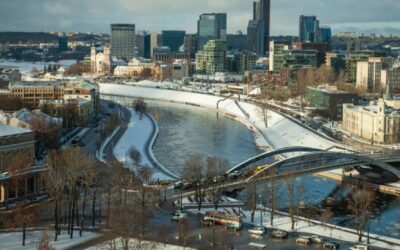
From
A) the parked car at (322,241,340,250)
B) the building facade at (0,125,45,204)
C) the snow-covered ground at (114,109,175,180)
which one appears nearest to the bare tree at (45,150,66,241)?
the building facade at (0,125,45,204)

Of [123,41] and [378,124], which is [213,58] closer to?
[123,41]

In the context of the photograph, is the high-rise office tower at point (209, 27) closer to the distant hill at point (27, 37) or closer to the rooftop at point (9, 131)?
the distant hill at point (27, 37)

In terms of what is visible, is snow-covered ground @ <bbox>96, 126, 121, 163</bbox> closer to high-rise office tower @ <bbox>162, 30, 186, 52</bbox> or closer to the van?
the van

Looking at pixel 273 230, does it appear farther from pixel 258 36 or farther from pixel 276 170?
pixel 258 36

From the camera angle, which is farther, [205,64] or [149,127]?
[205,64]

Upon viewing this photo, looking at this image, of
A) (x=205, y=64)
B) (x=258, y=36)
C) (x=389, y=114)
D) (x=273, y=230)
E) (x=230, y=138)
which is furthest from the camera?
(x=258, y=36)

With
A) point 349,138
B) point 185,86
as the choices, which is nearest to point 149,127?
point 349,138
